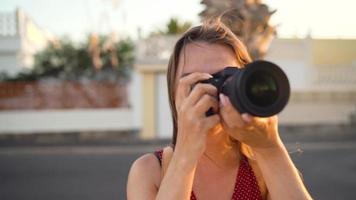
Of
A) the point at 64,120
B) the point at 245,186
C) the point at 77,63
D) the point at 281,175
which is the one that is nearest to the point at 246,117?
the point at 281,175

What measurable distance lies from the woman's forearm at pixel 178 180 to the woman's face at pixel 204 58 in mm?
258

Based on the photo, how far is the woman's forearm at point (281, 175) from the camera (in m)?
1.16

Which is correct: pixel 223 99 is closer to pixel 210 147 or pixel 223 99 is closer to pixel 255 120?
pixel 255 120

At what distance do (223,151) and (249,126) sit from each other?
0.28 meters

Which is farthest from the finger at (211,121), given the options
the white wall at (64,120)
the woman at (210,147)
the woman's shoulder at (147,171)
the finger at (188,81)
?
the white wall at (64,120)

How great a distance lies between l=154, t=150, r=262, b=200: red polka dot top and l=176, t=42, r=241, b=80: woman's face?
28 centimetres

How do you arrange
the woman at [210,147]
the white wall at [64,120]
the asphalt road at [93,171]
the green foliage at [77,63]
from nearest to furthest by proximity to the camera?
the woman at [210,147]
the asphalt road at [93,171]
the white wall at [64,120]
the green foliage at [77,63]

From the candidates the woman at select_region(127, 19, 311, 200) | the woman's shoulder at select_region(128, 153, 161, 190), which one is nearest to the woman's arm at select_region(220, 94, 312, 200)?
the woman at select_region(127, 19, 311, 200)

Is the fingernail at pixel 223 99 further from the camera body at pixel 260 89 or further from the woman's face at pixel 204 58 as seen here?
the woman's face at pixel 204 58

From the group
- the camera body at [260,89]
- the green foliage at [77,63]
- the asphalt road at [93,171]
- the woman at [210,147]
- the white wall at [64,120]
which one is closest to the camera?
the camera body at [260,89]

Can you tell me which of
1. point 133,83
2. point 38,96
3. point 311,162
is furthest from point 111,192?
point 38,96

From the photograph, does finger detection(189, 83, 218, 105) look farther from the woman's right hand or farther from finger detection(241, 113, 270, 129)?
finger detection(241, 113, 270, 129)

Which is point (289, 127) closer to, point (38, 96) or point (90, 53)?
point (38, 96)

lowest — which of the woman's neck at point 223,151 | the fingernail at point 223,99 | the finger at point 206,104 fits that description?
the woman's neck at point 223,151
